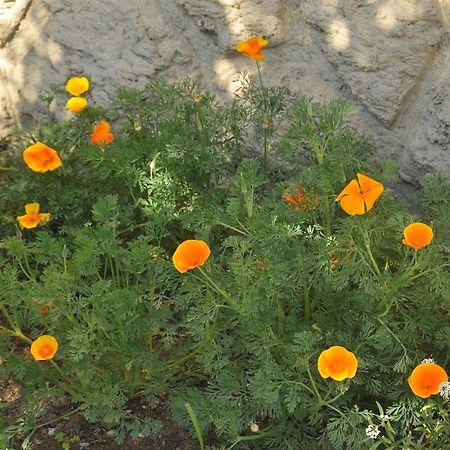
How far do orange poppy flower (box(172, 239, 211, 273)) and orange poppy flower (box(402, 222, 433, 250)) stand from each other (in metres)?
0.57

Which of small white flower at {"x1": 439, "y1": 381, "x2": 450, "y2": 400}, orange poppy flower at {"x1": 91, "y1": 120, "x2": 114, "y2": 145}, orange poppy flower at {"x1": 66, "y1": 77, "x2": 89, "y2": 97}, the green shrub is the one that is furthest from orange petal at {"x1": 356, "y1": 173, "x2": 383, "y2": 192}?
orange poppy flower at {"x1": 66, "y1": 77, "x2": 89, "y2": 97}

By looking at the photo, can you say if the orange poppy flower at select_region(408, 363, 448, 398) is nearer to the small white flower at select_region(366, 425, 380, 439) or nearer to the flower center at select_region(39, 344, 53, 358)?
the small white flower at select_region(366, 425, 380, 439)

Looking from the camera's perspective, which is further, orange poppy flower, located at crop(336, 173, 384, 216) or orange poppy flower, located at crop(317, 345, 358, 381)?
orange poppy flower, located at crop(336, 173, 384, 216)

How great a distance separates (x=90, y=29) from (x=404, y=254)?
1694 mm

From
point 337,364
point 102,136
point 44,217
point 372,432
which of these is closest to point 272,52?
point 102,136

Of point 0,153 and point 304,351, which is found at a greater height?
point 304,351

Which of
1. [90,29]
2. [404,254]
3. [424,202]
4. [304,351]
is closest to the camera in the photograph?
[304,351]

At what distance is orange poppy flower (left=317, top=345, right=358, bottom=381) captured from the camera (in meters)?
2.09

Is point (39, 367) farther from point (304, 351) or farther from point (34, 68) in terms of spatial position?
point (34, 68)

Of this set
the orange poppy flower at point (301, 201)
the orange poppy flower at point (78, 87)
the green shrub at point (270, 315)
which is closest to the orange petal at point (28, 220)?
the green shrub at point (270, 315)

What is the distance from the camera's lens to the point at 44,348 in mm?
2361

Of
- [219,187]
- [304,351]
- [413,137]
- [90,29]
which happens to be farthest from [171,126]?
[304,351]

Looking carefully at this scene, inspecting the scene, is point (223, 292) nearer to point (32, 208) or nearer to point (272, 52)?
point (32, 208)

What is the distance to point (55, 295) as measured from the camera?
232cm
